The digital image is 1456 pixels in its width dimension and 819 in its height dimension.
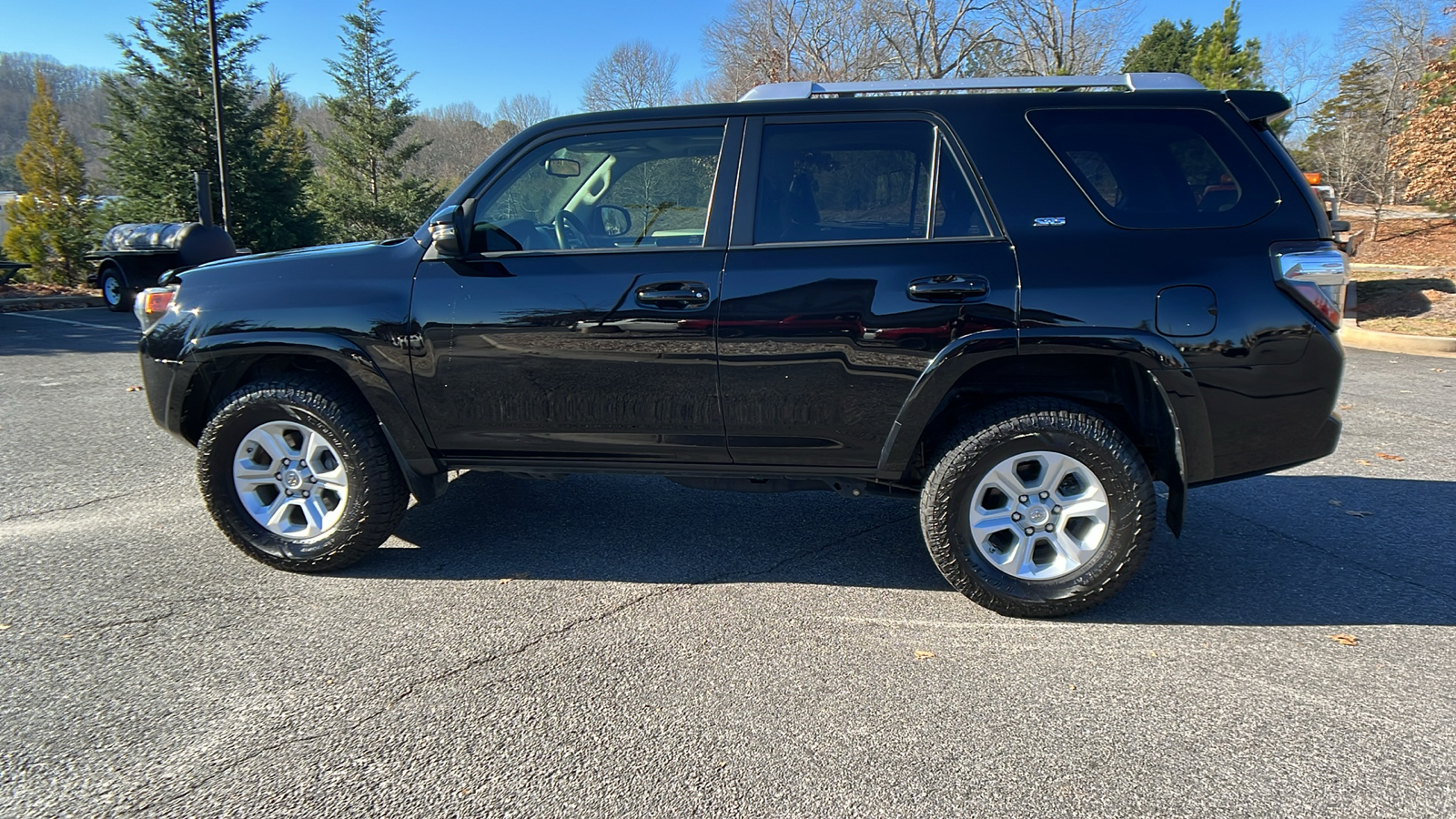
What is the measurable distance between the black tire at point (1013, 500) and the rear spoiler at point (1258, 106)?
50.0 inches

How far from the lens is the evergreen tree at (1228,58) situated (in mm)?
26050

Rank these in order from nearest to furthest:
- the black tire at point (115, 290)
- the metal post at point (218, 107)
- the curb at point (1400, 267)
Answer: the black tire at point (115, 290) < the metal post at point (218, 107) < the curb at point (1400, 267)

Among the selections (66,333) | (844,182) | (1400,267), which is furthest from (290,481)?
(1400,267)

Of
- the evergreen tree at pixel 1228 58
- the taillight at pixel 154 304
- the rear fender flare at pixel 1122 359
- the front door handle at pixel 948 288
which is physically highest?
the evergreen tree at pixel 1228 58

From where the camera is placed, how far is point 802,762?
2.46 m

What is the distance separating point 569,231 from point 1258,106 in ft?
8.97

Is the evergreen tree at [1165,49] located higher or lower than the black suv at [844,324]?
higher

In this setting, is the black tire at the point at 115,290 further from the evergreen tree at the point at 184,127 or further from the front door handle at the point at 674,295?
the front door handle at the point at 674,295

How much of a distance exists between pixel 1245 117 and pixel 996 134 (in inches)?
36.4

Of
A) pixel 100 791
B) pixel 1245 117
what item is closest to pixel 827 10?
pixel 1245 117

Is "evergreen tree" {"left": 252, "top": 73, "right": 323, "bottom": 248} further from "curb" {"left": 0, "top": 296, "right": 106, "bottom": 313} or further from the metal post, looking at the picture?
"curb" {"left": 0, "top": 296, "right": 106, "bottom": 313}

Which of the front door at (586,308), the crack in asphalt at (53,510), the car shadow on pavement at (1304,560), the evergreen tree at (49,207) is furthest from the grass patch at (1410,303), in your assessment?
the evergreen tree at (49,207)

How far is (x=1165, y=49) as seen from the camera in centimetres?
3281

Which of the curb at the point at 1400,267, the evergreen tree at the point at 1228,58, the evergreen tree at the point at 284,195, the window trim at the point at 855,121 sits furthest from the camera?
the evergreen tree at the point at 1228,58
